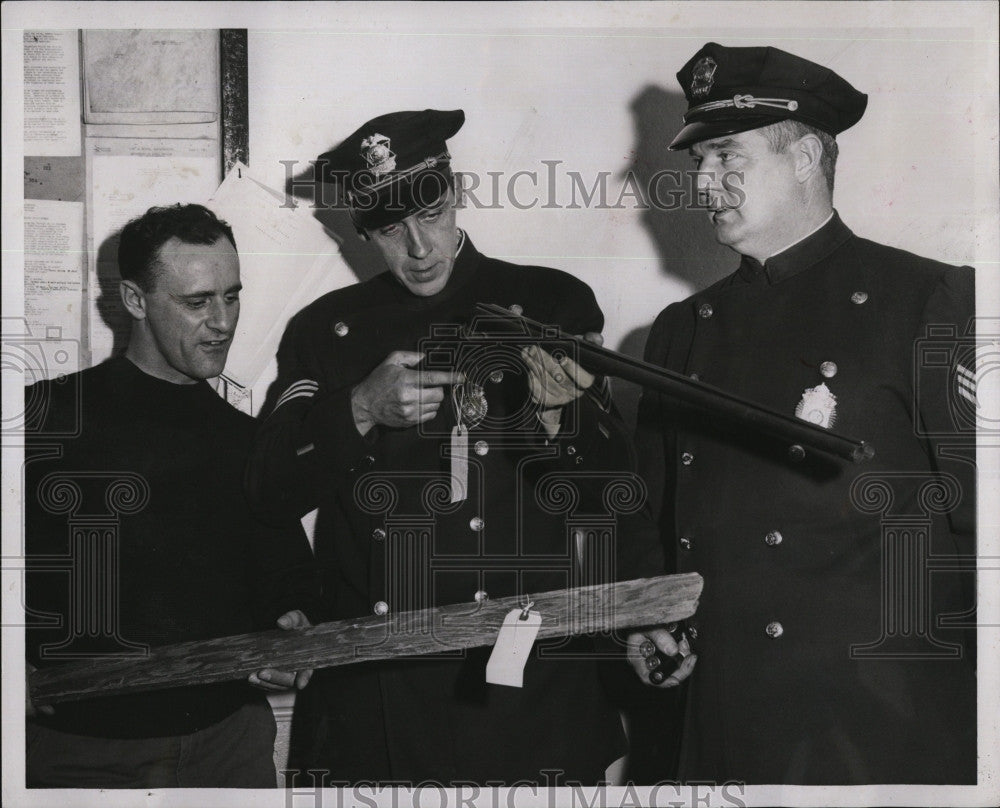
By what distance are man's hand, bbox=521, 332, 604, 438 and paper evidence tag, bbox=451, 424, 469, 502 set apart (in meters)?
0.15

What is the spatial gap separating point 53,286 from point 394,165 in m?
0.68

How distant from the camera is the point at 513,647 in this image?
1740 millimetres

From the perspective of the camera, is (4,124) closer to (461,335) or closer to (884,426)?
(461,335)

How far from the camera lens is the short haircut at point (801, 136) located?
1.74 metres

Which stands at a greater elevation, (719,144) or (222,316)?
(719,144)

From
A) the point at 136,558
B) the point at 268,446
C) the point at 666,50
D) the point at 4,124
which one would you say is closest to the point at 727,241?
the point at 666,50

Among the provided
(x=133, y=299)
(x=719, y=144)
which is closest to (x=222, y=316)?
(x=133, y=299)

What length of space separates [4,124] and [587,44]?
109 cm

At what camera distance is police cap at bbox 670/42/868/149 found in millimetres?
1730

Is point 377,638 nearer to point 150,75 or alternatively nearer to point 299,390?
point 299,390

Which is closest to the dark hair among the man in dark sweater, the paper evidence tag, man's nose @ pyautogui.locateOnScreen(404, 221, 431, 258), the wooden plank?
the man in dark sweater

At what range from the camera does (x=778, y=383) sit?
1.72m

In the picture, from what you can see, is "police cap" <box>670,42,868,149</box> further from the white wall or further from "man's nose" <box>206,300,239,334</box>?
"man's nose" <box>206,300,239,334</box>

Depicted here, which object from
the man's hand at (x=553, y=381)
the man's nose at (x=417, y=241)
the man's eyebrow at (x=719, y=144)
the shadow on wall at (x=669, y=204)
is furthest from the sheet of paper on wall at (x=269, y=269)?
the man's eyebrow at (x=719, y=144)
